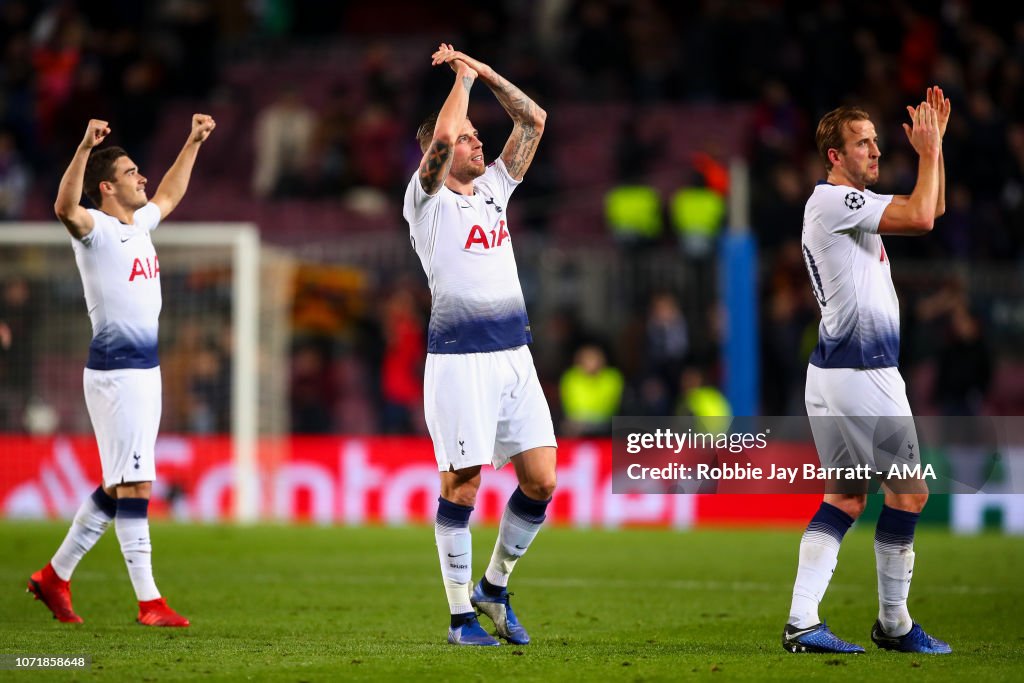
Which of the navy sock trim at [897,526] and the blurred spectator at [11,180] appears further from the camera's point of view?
the blurred spectator at [11,180]

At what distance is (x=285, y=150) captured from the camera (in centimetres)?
2305

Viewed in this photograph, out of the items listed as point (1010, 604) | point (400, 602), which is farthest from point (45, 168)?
point (1010, 604)

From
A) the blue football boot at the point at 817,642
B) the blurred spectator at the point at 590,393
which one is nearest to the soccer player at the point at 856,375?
the blue football boot at the point at 817,642

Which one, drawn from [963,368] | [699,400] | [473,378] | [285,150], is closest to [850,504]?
[473,378]

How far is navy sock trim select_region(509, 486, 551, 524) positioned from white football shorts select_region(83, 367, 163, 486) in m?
2.30

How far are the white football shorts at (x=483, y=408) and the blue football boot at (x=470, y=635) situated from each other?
2.66 feet

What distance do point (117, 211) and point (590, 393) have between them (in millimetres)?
10196

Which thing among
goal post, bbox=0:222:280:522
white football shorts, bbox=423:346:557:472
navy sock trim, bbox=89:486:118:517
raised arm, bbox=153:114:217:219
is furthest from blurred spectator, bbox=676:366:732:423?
white football shorts, bbox=423:346:557:472

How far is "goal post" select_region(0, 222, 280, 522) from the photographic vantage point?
18141 mm

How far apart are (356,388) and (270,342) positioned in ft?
5.21

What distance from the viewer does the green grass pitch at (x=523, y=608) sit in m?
7.19

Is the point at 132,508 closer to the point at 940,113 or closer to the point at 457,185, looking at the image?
the point at 457,185

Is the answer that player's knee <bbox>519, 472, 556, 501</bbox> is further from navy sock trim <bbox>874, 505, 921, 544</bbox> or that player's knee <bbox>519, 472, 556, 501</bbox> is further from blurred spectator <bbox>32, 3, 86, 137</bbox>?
blurred spectator <bbox>32, 3, 86, 137</bbox>

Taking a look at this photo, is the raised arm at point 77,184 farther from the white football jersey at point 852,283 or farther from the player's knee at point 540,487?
the white football jersey at point 852,283
